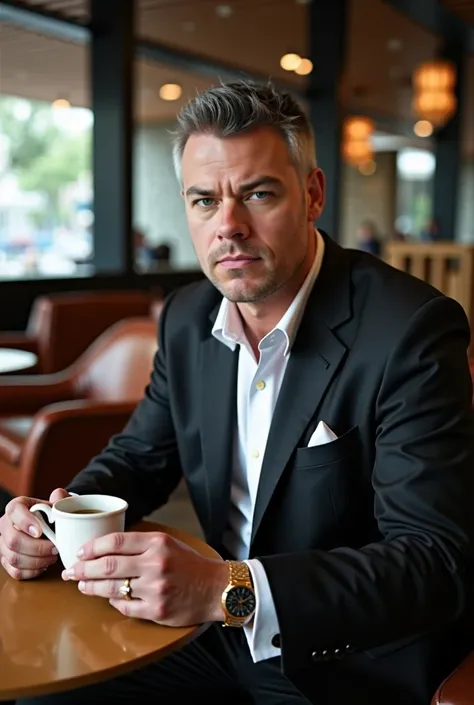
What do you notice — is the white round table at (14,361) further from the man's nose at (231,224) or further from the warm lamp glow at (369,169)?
the warm lamp glow at (369,169)

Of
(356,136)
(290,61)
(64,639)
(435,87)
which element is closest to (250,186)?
(64,639)

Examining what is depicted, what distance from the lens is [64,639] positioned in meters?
1.01

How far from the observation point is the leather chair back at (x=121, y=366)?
3.30 metres

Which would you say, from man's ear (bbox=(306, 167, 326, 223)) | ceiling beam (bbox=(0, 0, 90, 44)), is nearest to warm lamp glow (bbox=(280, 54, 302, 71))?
ceiling beam (bbox=(0, 0, 90, 44))

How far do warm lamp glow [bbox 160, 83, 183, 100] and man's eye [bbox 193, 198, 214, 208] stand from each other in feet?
37.0

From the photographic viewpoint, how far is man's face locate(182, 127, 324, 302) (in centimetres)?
135

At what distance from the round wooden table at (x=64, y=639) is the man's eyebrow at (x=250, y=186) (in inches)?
27.1

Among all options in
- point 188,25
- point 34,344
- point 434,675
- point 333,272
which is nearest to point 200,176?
point 333,272

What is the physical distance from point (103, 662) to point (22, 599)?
245 millimetres

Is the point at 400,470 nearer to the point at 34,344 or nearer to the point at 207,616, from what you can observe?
the point at 207,616

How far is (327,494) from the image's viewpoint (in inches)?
51.6

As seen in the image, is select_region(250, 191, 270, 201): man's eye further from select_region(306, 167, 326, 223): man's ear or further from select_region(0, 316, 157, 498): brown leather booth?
select_region(0, 316, 157, 498): brown leather booth

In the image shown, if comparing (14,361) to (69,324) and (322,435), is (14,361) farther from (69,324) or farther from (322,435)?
(322,435)

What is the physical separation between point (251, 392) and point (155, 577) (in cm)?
52
